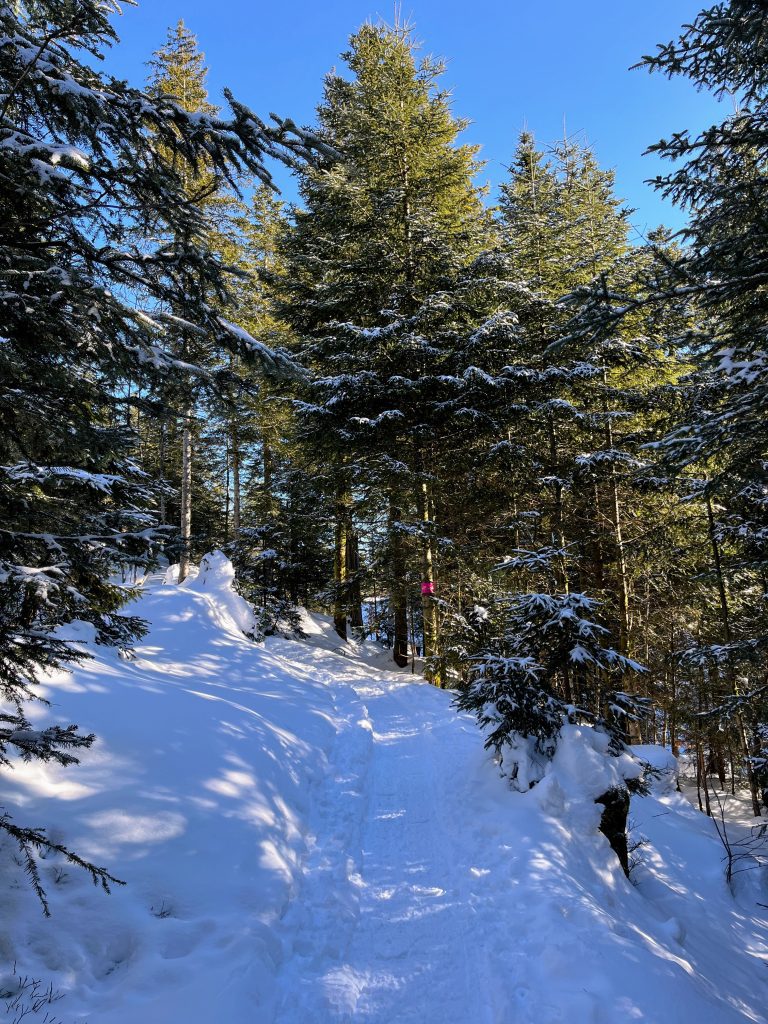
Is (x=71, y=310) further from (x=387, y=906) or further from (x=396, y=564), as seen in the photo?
(x=396, y=564)

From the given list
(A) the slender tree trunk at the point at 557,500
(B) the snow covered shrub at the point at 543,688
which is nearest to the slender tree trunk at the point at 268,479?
(A) the slender tree trunk at the point at 557,500

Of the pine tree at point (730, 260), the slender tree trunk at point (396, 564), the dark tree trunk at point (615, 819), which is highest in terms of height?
the pine tree at point (730, 260)

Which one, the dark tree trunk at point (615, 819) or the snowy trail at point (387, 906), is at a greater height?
the dark tree trunk at point (615, 819)

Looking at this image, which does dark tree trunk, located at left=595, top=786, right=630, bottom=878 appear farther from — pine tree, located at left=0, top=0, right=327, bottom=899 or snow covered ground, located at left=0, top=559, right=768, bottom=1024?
pine tree, located at left=0, top=0, right=327, bottom=899

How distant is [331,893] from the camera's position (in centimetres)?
464

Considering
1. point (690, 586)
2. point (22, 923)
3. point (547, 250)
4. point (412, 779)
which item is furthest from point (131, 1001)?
point (547, 250)

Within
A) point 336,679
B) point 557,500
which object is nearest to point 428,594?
point 336,679

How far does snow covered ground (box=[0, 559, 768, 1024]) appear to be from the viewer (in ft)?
10.7

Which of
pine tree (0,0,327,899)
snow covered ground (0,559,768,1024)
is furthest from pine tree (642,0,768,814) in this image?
pine tree (0,0,327,899)

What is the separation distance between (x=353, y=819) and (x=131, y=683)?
3400 mm

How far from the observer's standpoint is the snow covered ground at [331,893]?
3275 mm

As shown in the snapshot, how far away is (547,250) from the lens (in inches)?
524

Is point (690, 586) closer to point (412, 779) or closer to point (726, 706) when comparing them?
point (726, 706)

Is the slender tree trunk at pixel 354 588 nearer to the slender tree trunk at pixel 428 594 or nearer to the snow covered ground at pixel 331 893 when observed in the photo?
the slender tree trunk at pixel 428 594
